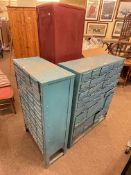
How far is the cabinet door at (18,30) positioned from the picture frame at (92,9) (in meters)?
2.05

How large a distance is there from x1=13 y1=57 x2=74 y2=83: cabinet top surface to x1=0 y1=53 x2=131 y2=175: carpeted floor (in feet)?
3.44

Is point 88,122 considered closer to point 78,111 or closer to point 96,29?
point 78,111

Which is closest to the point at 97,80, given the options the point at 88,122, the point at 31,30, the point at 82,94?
the point at 82,94

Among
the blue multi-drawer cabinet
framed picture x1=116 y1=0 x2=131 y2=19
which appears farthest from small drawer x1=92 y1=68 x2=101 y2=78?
framed picture x1=116 y1=0 x2=131 y2=19

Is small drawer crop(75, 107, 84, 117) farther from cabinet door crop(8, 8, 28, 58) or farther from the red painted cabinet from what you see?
cabinet door crop(8, 8, 28, 58)

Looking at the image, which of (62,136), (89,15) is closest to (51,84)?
(62,136)

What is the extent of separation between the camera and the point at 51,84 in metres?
0.90

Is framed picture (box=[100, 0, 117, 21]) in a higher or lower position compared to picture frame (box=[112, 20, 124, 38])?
higher

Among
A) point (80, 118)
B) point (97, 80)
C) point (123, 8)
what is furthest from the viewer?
point (123, 8)

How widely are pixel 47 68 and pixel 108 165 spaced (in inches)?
50.1

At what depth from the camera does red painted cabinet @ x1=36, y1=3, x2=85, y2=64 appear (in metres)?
1.08

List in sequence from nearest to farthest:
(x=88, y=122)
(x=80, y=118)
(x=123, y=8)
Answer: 1. (x=80, y=118)
2. (x=88, y=122)
3. (x=123, y=8)

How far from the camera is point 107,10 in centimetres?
383

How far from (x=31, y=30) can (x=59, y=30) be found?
246cm
